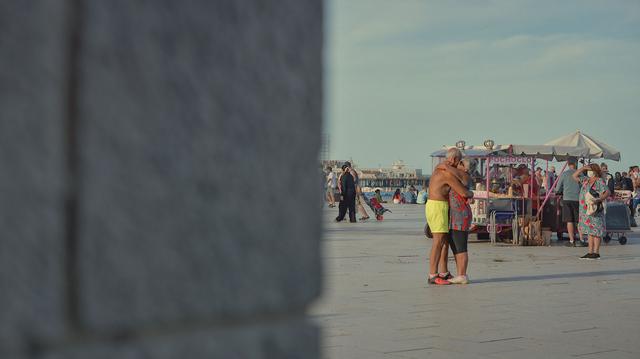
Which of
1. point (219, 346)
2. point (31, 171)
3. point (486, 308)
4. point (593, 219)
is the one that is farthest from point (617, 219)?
point (31, 171)

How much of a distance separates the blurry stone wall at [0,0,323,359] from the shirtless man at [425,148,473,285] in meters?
9.17

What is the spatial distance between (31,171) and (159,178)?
0.65 ft

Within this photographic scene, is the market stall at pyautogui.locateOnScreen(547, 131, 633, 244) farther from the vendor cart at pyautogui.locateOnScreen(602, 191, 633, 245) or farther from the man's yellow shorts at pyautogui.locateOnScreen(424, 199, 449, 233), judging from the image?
the man's yellow shorts at pyautogui.locateOnScreen(424, 199, 449, 233)

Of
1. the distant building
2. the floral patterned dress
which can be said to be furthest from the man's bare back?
the distant building

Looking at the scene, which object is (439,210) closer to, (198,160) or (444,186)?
(444,186)

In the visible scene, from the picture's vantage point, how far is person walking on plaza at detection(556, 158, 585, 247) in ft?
58.6

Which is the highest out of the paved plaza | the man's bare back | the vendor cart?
the man's bare back

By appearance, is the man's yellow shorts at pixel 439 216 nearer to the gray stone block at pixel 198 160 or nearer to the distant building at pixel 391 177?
the gray stone block at pixel 198 160

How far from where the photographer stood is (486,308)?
8648 mm

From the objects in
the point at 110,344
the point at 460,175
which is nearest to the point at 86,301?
the point at 110,344

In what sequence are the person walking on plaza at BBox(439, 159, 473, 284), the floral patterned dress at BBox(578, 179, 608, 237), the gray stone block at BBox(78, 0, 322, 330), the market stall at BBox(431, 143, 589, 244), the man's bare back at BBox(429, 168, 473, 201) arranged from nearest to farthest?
the gray stone block at BBox(78, 0, 322, 330) < the man's bare back at BBox(429, 168, 473, 201) < the person walking on plaza at BBox(439, 159, 473, 284) < the floral patterned dress at BBox(578, 179, 608, 237) < the market stall at BBox(431, 143, 589, 244)

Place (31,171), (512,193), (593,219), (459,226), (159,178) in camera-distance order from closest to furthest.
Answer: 1. (31,171)
2. (159,178)
3. (459,226)
4. (593,219)
5. (512,193)

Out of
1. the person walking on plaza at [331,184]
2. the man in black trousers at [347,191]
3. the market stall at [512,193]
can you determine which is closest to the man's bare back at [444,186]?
the market stall at [512,193]

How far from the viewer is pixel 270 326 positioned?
1.47 meters
